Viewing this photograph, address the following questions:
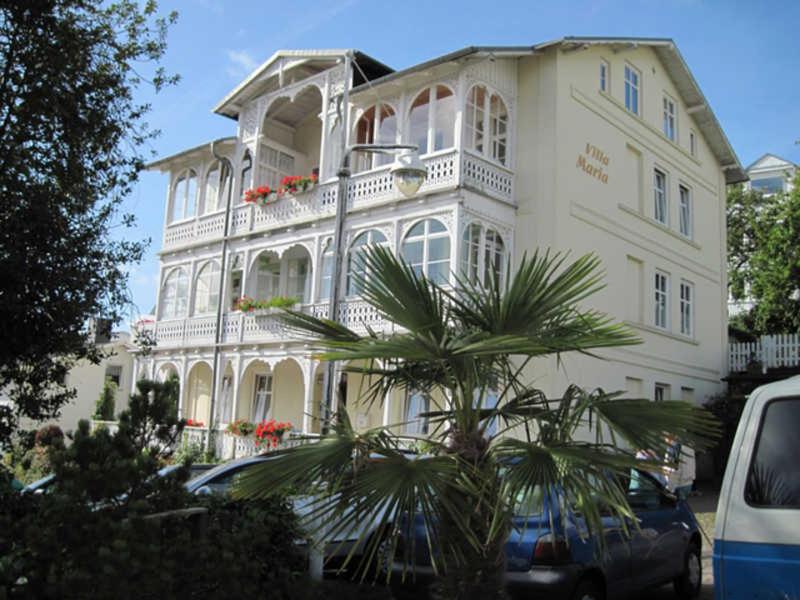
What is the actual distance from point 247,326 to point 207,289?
4.32 m

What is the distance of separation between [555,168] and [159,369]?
1516 centimetres

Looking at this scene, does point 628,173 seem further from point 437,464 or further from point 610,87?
point 437,464

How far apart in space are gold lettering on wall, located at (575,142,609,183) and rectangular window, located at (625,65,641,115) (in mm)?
2499

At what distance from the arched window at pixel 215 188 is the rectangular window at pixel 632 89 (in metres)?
13.1

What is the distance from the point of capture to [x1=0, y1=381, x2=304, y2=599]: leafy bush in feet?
14.7

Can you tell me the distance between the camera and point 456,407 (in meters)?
5.80

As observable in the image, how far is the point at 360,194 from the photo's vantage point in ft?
68.5

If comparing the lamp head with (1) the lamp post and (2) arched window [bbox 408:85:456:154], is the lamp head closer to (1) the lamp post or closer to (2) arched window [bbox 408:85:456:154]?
(1) the lamp post

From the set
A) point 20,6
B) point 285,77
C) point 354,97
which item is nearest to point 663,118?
point 354,97

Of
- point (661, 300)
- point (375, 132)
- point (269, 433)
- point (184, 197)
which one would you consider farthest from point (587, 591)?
point (184, 197)

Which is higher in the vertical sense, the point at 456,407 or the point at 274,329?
the point at 274,329

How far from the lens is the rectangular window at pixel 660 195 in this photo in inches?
963


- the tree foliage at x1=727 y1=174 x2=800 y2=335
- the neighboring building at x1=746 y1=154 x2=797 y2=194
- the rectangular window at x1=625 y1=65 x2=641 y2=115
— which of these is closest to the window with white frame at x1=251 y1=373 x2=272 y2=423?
the rectangular window at x1=625 y1=65 x2=641 y2=115

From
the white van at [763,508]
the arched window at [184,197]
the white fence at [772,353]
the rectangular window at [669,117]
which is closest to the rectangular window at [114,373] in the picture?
the arched window at [184,197]
